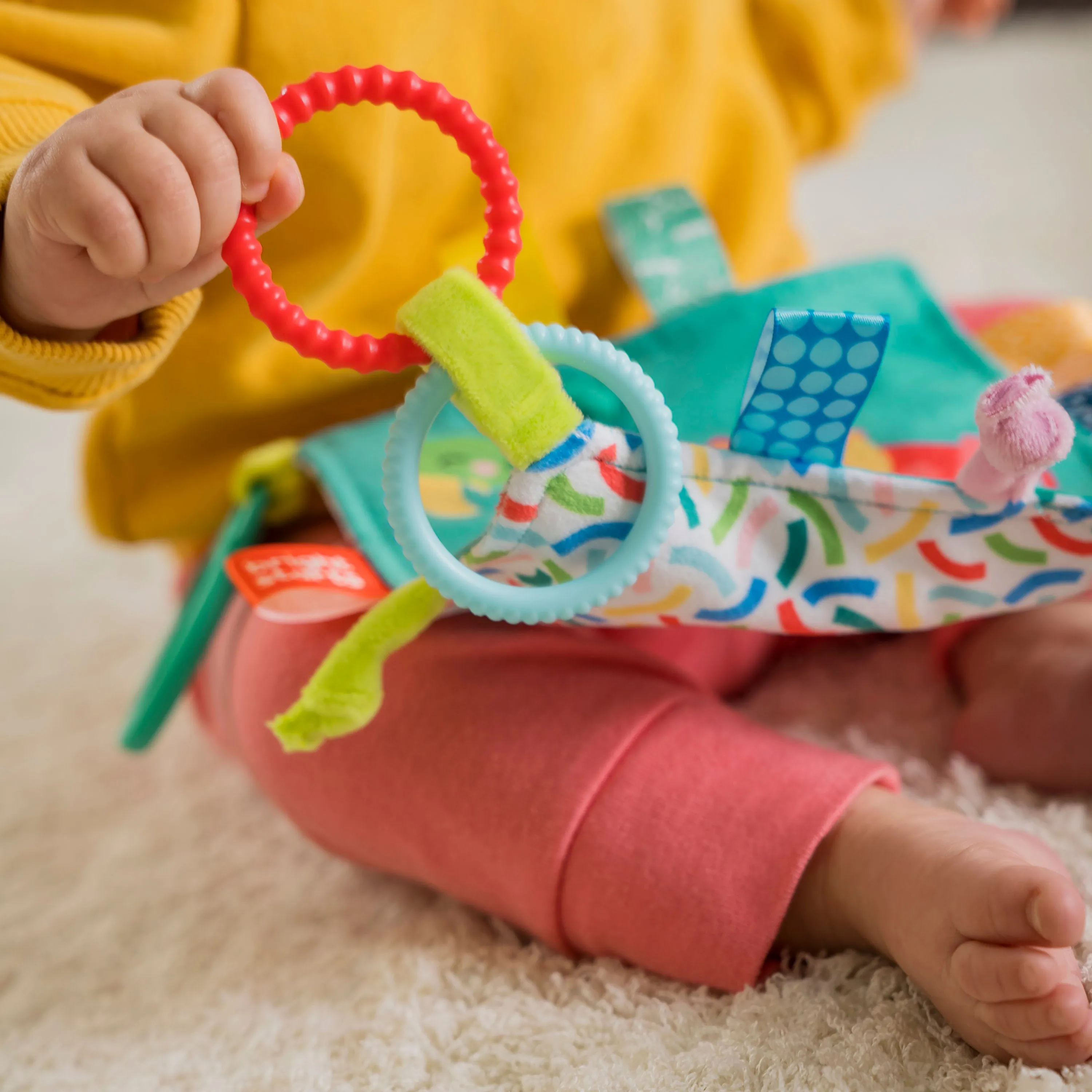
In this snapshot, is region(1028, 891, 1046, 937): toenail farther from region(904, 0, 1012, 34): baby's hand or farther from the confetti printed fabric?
region(904, 0, 1012, 34): baby's hand

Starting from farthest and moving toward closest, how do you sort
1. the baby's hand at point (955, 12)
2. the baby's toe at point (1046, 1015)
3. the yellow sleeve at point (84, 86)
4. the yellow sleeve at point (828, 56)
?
the baby's hand at point (955, 12), the yellow sleeve at point (828, 56), the yellow sleeve at point (84, 86), the baby's toe at point (1046, 1015)

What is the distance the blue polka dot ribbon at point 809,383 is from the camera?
1.34 ft

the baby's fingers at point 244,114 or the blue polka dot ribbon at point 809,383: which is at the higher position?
the baby's fingers at point 244,114

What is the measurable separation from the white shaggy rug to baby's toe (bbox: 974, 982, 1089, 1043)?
0.01 m

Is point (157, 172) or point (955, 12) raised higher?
point (157, 172)

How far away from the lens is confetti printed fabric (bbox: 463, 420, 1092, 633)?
1.39ft

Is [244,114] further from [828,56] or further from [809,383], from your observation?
[828,56]

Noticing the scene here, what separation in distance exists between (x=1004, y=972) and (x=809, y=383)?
0.73ft

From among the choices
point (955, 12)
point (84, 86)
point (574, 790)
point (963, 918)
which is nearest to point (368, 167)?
point (84, 86)

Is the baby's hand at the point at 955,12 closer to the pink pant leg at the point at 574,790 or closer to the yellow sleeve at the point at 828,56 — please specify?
the yellow sleeve at the point at 828,56

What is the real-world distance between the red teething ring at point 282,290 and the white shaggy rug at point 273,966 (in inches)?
11.0

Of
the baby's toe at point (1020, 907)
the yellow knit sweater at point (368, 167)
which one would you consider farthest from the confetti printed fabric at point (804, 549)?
the yellow knit sweater at point (368, 167)

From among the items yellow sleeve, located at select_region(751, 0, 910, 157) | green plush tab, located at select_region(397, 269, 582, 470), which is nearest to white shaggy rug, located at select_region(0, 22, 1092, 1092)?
green plush tab, located at select_region(397, 269, 582, 470)

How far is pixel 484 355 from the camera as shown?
1.25 feet
